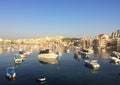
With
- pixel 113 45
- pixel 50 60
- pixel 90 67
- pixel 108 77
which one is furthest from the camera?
pixel 113 45

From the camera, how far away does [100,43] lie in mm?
173375

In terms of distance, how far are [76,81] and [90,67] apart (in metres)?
20.3

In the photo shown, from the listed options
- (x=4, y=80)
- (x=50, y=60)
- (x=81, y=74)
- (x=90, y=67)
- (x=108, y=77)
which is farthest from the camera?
(x=50, y=60)

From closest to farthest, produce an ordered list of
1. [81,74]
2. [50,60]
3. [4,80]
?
1. [4,80]
2. [81,74]
3. [50,60]

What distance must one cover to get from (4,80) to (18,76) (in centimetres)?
541

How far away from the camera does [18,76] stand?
181 feet

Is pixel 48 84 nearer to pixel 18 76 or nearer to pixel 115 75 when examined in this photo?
pixel 18 76

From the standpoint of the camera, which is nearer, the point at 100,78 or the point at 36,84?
the point at 36,84

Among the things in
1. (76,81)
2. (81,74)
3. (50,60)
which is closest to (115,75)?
(81,74)

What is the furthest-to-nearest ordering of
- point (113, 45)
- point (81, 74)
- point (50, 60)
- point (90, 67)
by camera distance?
point (113, 45), point (50, 60), point (90, 67), point (81, 74)

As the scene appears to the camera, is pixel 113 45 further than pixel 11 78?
Yes

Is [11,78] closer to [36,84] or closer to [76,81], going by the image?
[36,84]

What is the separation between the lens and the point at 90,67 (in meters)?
68.9

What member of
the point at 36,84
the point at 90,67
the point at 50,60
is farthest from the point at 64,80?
the point at 50,60
